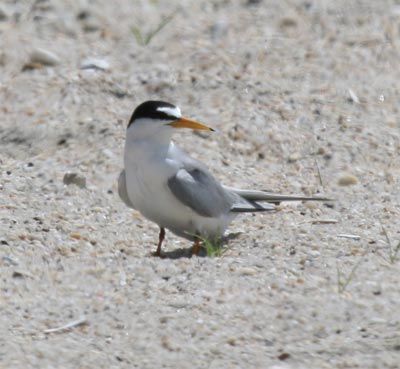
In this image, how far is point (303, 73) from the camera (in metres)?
7.82

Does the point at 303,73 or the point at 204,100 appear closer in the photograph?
the point at 204,100

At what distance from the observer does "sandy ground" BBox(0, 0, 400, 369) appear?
15.1ft

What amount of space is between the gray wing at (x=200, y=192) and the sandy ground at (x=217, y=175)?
196mm

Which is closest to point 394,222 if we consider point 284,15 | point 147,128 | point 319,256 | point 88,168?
point 319,256

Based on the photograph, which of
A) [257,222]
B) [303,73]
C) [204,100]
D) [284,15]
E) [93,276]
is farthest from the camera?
[284,15]

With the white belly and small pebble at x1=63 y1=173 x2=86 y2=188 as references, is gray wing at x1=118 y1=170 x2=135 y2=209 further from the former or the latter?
small pebble at x1=63 y1=173 x2=86 y2=188

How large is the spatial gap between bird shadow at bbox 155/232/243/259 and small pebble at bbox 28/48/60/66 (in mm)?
2344

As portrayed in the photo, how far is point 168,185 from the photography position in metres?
5.63

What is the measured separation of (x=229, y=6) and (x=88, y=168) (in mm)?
2726

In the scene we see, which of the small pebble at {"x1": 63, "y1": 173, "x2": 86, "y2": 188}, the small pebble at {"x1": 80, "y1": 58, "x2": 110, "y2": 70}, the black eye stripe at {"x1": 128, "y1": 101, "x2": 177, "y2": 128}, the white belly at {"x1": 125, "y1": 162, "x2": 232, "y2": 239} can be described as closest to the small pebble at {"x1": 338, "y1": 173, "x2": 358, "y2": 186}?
the white belly at {"x1": 125, "y1": 162, "x2": 232, "y2": 239}

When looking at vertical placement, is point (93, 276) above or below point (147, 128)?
below

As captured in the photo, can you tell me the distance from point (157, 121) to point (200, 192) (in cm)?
39

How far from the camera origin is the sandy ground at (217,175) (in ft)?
15.1

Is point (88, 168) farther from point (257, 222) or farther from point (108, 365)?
point (108, 365)
